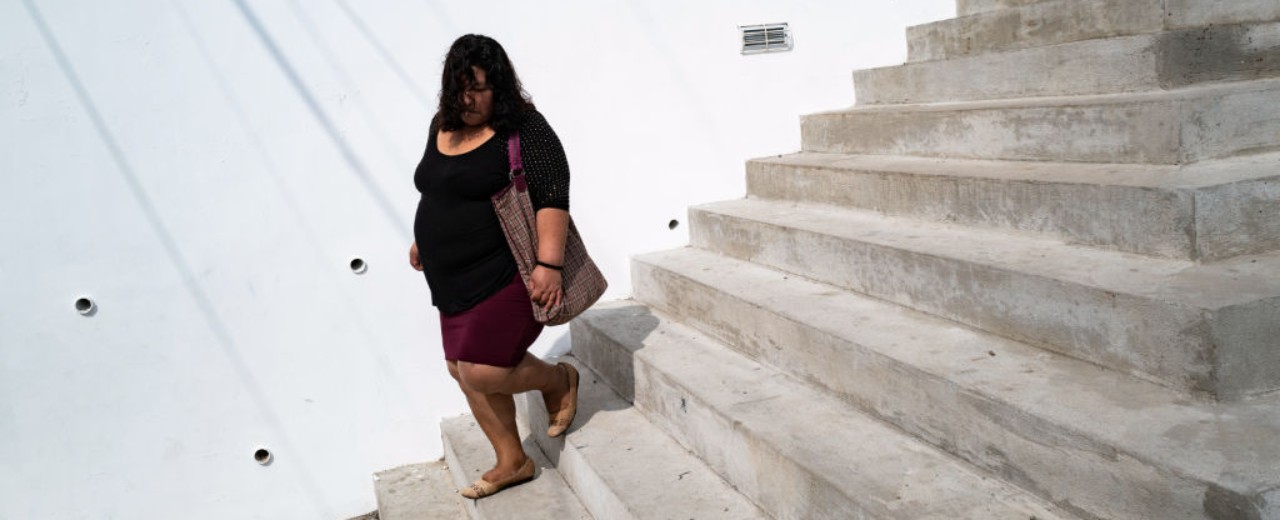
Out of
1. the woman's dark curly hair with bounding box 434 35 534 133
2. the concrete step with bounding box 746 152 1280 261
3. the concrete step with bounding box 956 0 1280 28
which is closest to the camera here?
the concrete step with bounding box 746 152 1280 261

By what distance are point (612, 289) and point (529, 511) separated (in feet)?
5.13

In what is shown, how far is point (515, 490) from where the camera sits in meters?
3.75

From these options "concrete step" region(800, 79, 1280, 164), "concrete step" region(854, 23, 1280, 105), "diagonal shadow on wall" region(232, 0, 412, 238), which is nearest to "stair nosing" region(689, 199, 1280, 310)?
"concrete step" region(800, 79, 1280, 164)

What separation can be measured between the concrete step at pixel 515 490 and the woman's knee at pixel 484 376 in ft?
1.55

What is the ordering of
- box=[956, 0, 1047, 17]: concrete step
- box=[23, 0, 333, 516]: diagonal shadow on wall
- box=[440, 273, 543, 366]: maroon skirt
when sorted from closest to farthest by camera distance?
box=[440, 273, 543, 366]: maroon skirt → box=[23, 0, 333, 516]: diagonal shadow on wall → box=[956, 0, 1047, 17]: concrete step

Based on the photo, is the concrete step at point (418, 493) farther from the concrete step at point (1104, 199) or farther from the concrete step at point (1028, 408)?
the concrete step at point (1104, 199)

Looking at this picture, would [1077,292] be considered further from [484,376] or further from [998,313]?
[484,376]

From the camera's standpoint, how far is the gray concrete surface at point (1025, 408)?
2.07m

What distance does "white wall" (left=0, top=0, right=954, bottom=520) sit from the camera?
414 cm

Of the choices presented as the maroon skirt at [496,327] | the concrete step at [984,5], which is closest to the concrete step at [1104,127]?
the concrete step at [984,5]

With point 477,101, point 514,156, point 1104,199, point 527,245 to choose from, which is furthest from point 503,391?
point 1104,199

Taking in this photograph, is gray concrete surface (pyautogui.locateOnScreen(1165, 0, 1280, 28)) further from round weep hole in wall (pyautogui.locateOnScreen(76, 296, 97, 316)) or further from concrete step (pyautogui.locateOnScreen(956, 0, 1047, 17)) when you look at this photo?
round weep hole in wall (pyautogui.locateOnScreen(76, 296, 97, 316))

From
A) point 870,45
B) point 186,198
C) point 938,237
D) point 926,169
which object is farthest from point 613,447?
point 870,45

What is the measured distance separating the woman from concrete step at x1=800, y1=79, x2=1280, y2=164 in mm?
1596
